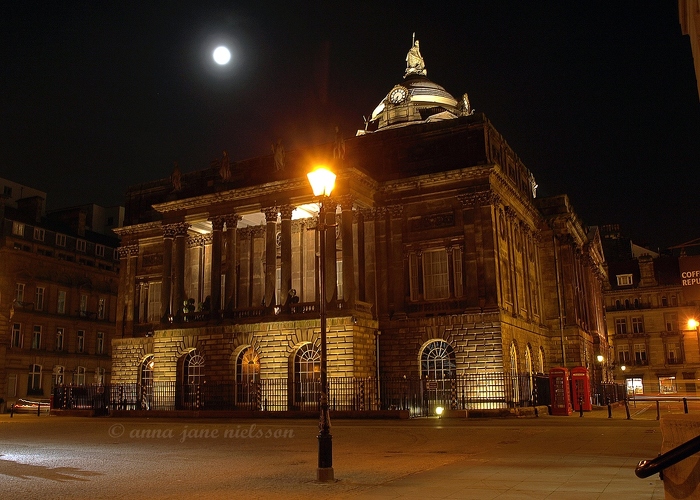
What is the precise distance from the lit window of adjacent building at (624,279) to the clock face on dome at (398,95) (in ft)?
134

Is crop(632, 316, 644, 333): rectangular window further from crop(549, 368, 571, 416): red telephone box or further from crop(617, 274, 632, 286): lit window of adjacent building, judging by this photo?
crop(549, 368, 571, 416): red telephone box

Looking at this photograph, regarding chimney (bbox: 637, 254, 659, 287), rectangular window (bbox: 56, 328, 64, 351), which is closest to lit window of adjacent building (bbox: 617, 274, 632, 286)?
chimney (bbox: 637, 254, 659, 287)

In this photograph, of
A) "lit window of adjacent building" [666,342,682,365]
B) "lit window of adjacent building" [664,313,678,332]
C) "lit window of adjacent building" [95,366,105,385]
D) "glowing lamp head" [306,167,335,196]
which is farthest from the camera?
"lit window of adjacent building" [664,313,678,332]

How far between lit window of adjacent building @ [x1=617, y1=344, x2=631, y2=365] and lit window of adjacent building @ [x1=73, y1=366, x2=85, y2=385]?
5709cm

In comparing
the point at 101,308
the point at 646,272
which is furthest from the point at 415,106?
the point at 646,272

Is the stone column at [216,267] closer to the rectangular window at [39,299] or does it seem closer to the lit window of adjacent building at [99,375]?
the rectangular window at [39,299]

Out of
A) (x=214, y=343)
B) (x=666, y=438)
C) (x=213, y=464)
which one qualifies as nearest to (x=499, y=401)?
(x=214, y=343)

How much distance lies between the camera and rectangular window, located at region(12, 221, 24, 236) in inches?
2218

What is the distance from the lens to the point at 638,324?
78.4 m

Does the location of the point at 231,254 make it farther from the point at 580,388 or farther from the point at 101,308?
the point at 101,308

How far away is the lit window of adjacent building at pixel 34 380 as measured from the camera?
5619cm

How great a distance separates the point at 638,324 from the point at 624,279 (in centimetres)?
636

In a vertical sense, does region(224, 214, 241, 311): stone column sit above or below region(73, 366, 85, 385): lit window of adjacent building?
above

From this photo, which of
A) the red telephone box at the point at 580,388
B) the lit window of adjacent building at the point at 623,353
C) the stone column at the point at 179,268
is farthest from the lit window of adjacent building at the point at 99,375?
the lit window of adjacent building at the point at 623,353
